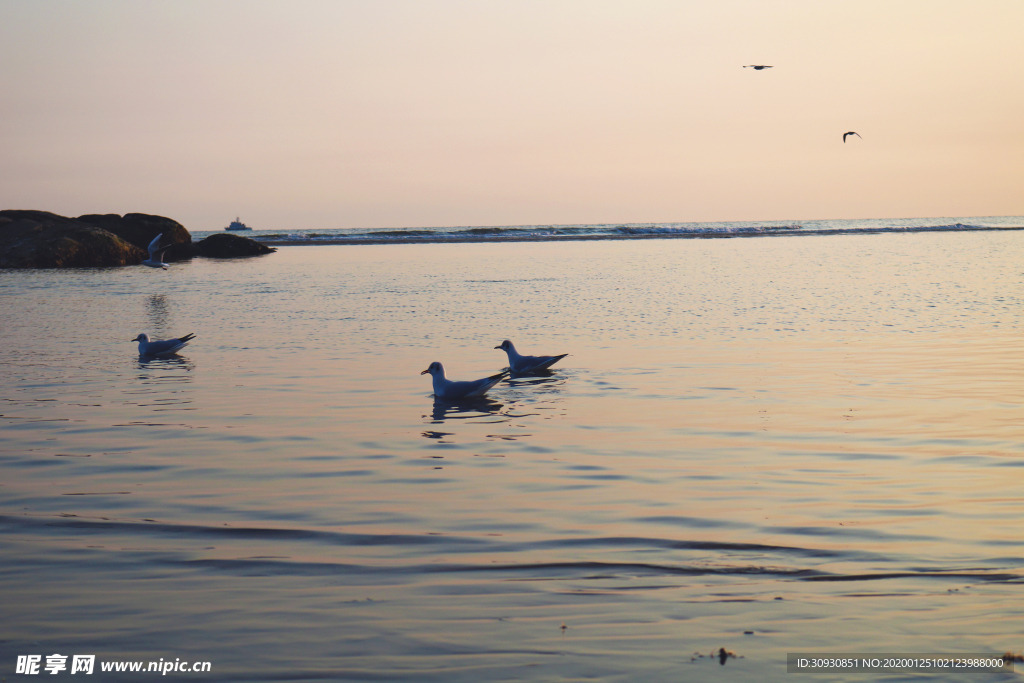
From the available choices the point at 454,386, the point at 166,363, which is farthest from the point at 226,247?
the point at 454,386

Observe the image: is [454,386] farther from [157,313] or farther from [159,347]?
[157,313]

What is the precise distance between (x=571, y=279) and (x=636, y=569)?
84.5 feet

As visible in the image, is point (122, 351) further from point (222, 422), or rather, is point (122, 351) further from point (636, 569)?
point (636, 569)

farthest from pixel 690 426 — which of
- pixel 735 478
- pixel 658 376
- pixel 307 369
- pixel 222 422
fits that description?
pixel 307 369

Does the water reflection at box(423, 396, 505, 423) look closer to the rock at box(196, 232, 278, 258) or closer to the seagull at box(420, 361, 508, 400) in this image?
the seagull at box(420, 361, 508, 400)

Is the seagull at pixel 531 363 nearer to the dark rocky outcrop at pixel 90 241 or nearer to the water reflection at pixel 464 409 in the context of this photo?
the water reflection at pixel 464 409

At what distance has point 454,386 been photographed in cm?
1075

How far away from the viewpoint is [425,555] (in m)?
5.43

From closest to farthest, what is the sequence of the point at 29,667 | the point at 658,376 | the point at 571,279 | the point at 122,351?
the point at 29,667 < the point at 658,376 < the point at 122,351 < the point at 571,279

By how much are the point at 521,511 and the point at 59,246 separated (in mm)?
44479

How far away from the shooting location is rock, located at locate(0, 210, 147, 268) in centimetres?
4331

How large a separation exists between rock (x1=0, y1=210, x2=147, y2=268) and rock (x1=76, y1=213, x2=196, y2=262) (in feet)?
13.8

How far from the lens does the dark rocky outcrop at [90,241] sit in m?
43.5

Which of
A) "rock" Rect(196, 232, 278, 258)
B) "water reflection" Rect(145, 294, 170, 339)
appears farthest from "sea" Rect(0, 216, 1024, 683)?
"rock" Rect(196, 232, 278, 258)
